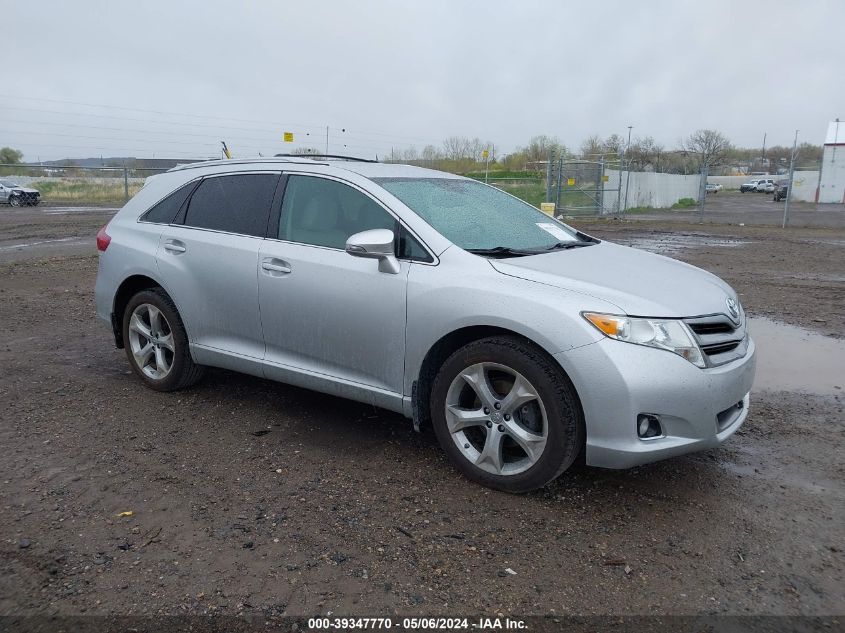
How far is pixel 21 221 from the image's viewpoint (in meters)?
20.9

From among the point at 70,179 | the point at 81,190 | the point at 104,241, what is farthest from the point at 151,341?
the point at 70,179

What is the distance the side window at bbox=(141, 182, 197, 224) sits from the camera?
16.7ft

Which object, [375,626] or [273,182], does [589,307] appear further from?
[273,182]

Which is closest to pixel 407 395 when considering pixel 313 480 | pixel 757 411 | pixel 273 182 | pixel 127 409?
pixel 313 480

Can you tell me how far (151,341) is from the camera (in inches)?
201

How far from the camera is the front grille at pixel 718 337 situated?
11.0ft

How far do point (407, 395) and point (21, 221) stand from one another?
21.2 m

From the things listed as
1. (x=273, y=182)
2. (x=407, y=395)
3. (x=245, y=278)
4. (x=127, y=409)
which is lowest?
(x=127, y=409)

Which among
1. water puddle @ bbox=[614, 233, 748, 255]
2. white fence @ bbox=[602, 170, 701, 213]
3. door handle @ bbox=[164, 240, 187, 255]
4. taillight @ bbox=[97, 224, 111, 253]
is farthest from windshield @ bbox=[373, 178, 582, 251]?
white fence @ bbox=[602, 170, 701, 213]

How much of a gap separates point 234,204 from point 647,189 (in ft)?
103

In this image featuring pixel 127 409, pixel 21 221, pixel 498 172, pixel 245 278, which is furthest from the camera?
pixel 498 172

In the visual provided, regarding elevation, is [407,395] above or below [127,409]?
above

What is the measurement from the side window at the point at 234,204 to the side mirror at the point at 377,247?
1024 mm

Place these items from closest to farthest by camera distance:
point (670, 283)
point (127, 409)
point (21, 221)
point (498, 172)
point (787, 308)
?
point (670, 283) < point (127, 409) < point (787, 308) < point (21, 221) < point (498, 172)
